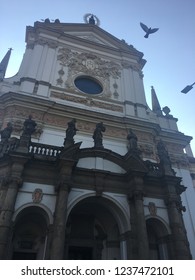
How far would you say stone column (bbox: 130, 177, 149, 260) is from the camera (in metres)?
9.02

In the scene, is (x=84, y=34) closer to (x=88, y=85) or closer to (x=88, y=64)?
(x=88, y=64)

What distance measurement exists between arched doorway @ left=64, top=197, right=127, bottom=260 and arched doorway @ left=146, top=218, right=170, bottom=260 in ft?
4.89

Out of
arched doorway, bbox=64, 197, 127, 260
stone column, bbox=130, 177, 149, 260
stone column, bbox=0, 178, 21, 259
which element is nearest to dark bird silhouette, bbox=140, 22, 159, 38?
stone column, bbox=130, 177, 149, 260

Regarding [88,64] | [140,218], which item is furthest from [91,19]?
[140,218]

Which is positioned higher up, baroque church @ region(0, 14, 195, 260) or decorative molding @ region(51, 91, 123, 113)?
decorative molding @ region(51, 91, 123, 113)

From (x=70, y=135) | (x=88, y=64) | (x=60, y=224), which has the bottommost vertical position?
(x=60, y=224)

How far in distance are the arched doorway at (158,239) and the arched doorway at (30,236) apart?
446 cm

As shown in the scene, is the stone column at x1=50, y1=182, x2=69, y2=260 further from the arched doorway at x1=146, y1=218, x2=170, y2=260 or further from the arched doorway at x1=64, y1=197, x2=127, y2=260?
the arched doorway at x1=146, y1=218, x2=170, y2=260

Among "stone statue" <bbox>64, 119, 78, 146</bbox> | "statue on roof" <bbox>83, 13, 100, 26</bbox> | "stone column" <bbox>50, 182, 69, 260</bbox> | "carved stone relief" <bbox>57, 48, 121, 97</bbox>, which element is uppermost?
"statue on roof" <bbox>83, 13, 100, 26</bbox>

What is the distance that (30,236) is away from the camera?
10.6 metres

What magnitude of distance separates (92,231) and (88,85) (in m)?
10.8

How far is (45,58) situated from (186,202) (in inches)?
531

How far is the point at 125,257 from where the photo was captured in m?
9.93

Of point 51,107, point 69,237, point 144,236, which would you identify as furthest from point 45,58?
point 144,236
